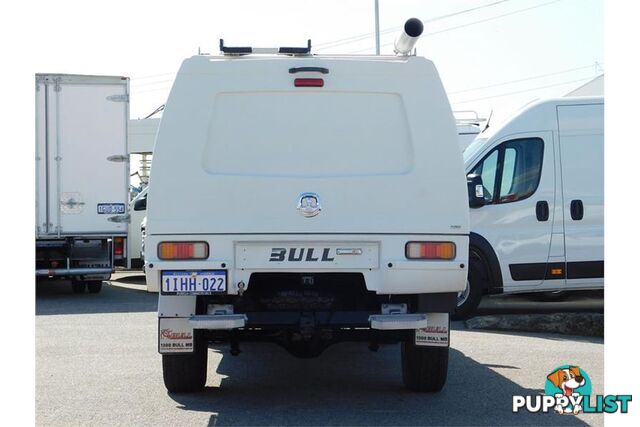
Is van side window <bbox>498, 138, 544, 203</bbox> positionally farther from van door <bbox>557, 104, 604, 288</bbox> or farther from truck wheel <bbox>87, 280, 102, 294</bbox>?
truck wheel <bbox>87, 280, 102, 294</bbox>

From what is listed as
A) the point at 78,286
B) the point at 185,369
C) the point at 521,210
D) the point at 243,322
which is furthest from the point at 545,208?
the point at 78,286

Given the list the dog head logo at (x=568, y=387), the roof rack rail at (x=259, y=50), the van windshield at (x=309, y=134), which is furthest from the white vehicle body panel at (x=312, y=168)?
the dog head logo at (x=568, y=387)

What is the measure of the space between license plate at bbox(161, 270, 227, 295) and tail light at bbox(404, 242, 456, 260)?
129cm

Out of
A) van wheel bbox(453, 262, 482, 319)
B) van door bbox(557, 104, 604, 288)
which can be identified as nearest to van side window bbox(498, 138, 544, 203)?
van door bbox(557, 104, 604, 288)

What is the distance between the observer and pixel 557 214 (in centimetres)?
1152

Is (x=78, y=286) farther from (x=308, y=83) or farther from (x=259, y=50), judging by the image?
(x=308, y=83)

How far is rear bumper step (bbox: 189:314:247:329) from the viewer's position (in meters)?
6.34

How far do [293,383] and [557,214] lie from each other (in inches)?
196

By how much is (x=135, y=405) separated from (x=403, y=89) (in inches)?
118

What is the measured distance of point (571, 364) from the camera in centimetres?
866

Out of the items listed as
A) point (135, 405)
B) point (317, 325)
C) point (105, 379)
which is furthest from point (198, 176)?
point (105, 379)

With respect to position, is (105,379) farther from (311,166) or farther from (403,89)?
(403,89)

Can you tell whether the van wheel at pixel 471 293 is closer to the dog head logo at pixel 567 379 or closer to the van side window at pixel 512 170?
the van side window at pixel 512 170

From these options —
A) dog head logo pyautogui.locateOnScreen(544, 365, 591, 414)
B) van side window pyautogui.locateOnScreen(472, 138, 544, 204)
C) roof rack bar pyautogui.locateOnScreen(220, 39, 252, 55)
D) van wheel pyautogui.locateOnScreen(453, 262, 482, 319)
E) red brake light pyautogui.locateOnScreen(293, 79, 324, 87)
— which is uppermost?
roof rack bar pyautogui.locateOnScreen(220, 39, 252, 55)
